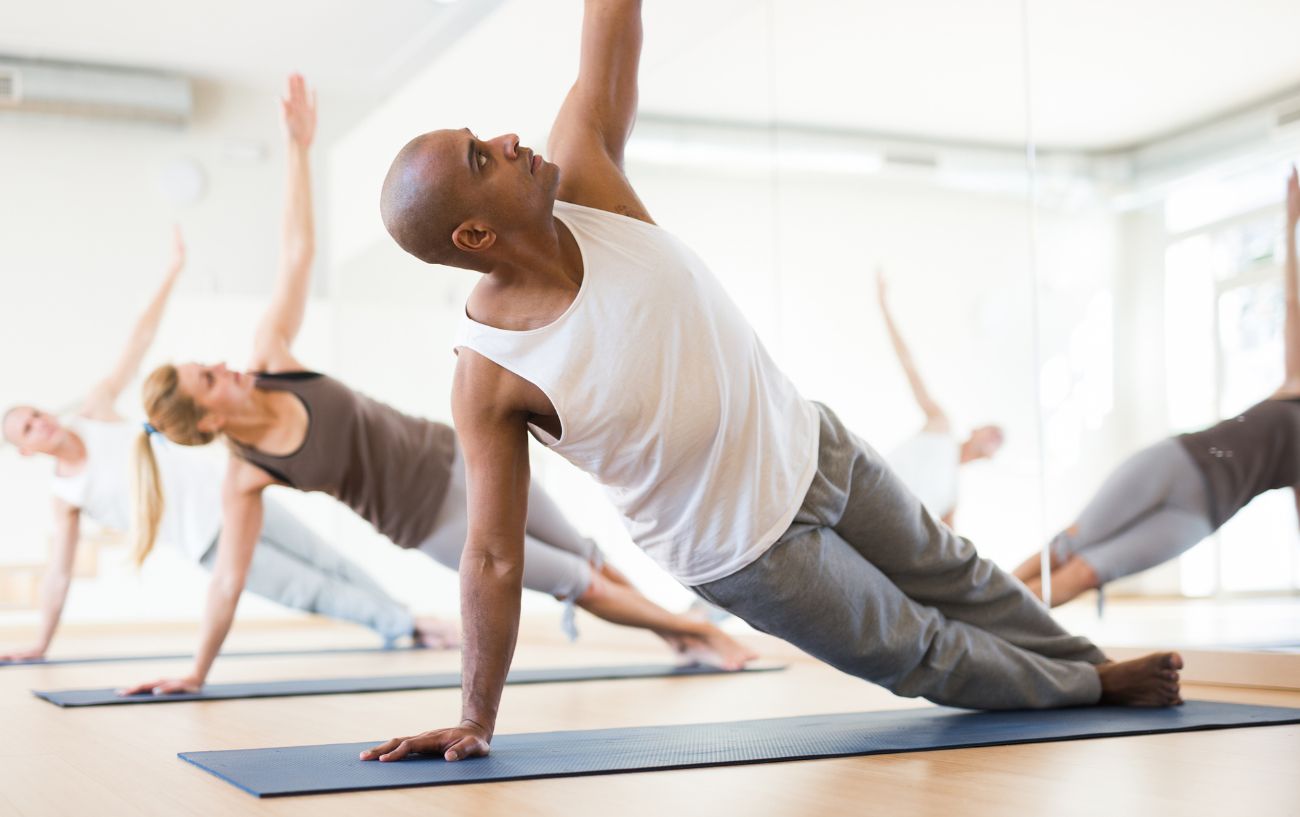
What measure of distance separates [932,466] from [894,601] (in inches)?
57.4

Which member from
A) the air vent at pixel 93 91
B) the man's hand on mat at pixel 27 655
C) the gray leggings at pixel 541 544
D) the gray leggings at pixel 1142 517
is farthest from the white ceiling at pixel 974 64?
the air vent at pixel 93 91

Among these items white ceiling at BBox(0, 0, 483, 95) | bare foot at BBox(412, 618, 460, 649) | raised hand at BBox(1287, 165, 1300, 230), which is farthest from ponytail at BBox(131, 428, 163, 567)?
white ceiling at BBox(0, 0, 483, 95)

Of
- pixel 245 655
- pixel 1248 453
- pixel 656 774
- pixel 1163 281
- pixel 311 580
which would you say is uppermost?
pixel 1163 281

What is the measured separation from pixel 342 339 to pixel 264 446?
373cm

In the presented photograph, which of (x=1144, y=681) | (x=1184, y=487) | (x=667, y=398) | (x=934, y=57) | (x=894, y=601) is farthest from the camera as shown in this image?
(x=934, y=57)

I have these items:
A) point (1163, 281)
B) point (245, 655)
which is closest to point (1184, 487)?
point (1163, 281)

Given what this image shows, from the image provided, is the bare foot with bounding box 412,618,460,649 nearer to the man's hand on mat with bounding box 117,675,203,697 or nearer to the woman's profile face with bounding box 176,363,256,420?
the woman's profile face with bounding box 176,363,256,420

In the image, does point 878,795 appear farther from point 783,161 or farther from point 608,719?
point 783,161

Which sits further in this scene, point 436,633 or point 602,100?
point 436,633

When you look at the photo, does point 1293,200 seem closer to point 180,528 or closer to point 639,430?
point 639,430

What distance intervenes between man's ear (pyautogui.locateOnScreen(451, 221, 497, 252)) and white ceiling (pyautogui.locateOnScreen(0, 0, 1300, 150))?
66.6 inches

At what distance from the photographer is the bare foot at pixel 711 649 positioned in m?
3.42

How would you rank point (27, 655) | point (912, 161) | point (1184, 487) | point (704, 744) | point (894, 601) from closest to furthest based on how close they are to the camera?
point (704, 744) → point (894, 601) → point (1184, 487) → point (912, 161) → point (27, 655)

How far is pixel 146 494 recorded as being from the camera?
3371 mm
